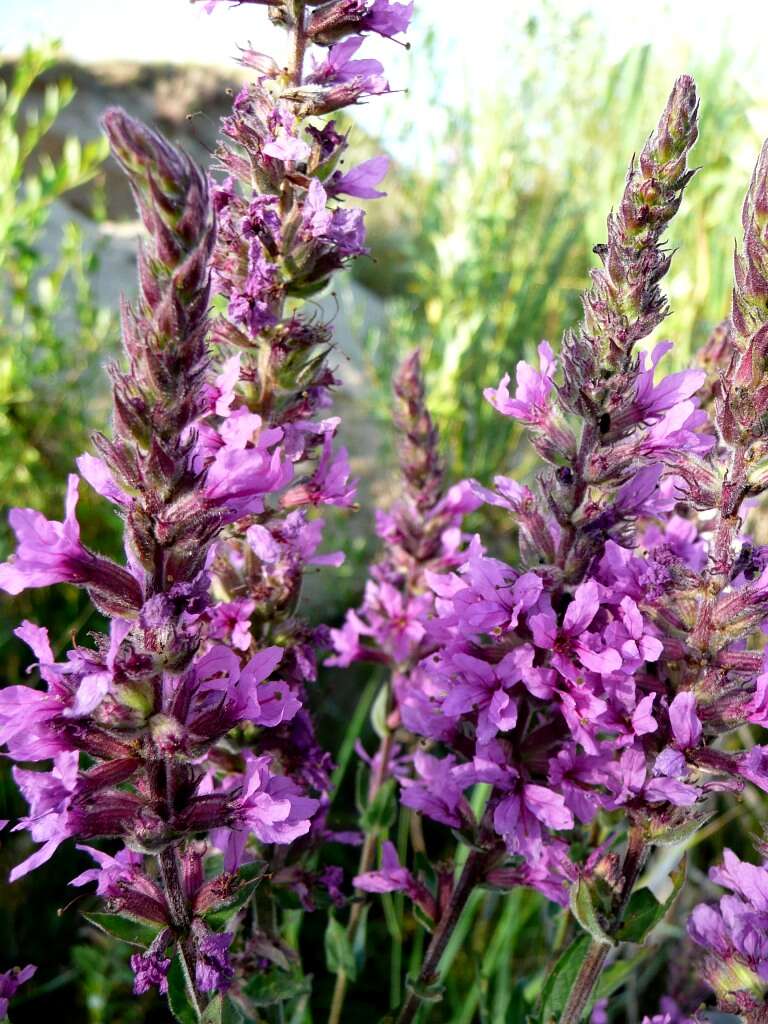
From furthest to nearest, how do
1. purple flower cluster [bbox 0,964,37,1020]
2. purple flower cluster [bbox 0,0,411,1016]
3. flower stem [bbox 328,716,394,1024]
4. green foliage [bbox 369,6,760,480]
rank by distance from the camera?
green foliage [bbox 369,6,760,480], flower stem [bbox 328,716,394,1024], purple flower cluster [bbox 0,964,37,1020], purple flower cluster [bbox 0,0,411,1016]

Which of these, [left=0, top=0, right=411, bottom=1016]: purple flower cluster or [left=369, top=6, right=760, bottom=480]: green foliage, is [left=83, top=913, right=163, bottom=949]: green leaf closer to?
[left=0, top=0, right=411, bottom=1016]: purple flower cluster

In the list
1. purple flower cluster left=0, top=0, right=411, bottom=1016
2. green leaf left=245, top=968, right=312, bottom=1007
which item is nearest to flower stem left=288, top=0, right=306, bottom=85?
purple flower cluster left=0, top=0, right=411, bottom=1016

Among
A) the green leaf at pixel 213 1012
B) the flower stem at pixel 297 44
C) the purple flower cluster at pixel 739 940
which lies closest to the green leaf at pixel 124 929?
the green leaf at pixel 213 1012

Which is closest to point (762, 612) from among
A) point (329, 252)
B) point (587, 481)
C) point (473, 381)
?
point (587, 481)

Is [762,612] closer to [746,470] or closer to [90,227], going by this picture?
[746,470]

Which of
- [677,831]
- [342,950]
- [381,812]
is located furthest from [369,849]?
[677,831]

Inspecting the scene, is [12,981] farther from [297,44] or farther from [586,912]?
[297,44]
